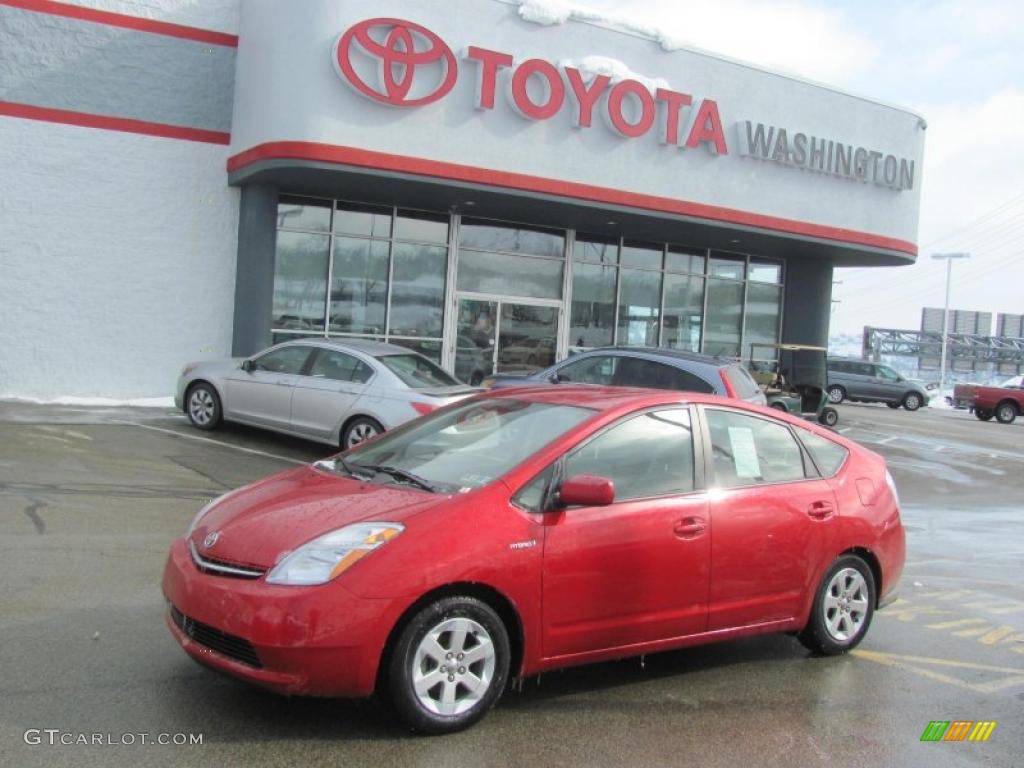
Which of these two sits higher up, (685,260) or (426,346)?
(685,260)

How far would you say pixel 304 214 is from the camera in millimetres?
17219

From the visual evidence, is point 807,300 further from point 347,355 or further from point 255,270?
point 347,355

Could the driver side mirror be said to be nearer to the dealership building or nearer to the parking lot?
the parking lot

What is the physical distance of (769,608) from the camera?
5195 mm

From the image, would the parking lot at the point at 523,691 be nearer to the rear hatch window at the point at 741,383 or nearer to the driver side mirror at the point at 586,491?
the driver side mirror at the point at 586,491

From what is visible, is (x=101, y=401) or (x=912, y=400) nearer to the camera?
(x=101, y=401)

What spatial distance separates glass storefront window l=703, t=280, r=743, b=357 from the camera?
72.5 feet

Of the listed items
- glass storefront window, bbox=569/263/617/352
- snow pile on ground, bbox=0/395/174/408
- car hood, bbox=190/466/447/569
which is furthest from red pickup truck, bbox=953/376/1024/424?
car hood, bbox=190/466/447/569

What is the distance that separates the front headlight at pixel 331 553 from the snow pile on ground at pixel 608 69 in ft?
45.7

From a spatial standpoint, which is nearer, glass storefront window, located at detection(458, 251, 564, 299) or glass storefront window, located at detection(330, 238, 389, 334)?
glass storefront window, located at detection(330, 238, 389, 334)

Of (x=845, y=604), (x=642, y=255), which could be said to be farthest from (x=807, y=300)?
(x=845, y=604)

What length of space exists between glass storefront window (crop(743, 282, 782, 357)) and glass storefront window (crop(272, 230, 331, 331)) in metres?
10.3

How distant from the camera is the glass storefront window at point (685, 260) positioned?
21312 millimetres

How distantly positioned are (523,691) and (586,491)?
112cm
